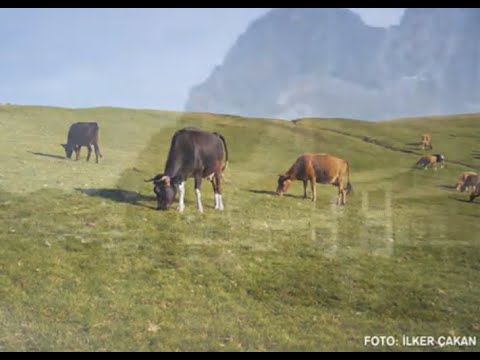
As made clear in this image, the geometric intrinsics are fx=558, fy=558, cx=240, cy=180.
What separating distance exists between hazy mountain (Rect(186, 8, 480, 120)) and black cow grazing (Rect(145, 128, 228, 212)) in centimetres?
58

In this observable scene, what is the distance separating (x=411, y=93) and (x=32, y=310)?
6.25 meters

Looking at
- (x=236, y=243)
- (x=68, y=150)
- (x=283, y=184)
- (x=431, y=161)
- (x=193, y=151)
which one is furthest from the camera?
(x=193, y=151)

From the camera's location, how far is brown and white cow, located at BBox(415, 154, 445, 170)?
8.55m

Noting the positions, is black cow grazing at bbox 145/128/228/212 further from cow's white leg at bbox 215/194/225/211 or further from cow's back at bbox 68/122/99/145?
cow's back at bbox 68/122/99/145

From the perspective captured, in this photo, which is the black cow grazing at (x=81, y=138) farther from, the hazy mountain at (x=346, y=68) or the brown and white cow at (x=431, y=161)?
the brown and white cow at (x=431, y=161)

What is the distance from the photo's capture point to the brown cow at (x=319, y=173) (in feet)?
28.7

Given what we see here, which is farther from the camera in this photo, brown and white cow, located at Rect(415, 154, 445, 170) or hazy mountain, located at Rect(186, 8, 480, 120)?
brown and white cow, located at Rect(415, 154, 445, 170)

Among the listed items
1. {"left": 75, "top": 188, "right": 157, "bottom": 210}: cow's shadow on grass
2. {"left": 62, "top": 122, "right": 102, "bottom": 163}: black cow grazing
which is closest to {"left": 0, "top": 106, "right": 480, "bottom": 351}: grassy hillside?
{"left": 75, "top": 188, "right": 157, "bottom": 210}: cow's shadow on grass

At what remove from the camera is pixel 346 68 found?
334 inches

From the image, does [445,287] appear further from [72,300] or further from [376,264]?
[72,300]

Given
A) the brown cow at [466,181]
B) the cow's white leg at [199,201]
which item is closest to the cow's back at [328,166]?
the brown cow at [466,181]


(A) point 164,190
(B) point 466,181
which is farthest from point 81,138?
(B) point 466,181

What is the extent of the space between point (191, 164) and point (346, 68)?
2929mm

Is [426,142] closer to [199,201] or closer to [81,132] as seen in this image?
[199,201]
